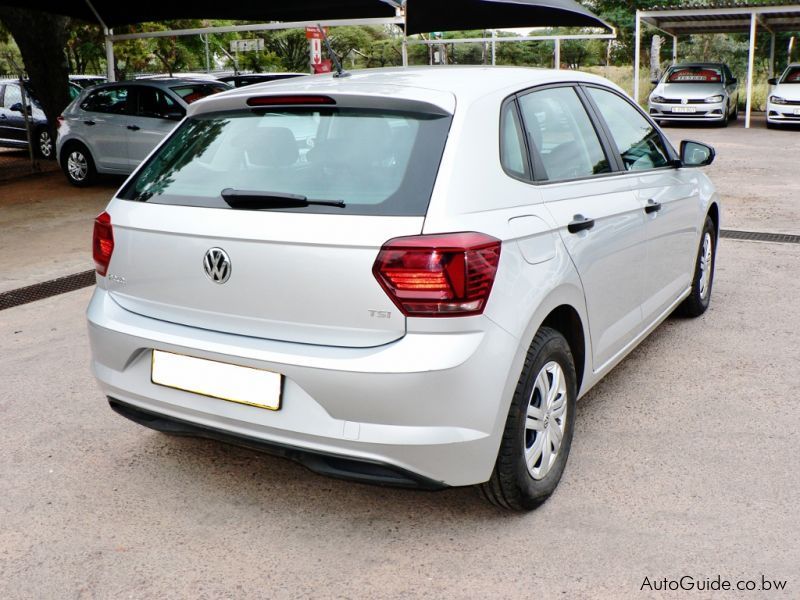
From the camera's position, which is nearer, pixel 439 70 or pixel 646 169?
pixel 439 70

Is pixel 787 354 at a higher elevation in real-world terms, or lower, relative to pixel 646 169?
lower

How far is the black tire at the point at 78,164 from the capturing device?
13.4 m

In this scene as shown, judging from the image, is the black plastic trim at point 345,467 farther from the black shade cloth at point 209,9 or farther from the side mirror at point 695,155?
the black shade cloth at point 209,9

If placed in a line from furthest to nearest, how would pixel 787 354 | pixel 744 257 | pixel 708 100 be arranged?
pixel 708 100, pixel 744 257, pixel 787 354

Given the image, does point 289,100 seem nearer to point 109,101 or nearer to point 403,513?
point 403,513

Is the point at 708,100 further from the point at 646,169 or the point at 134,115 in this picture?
the point at 646,169

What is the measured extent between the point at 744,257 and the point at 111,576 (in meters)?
6.39

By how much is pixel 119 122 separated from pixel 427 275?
36.8ft

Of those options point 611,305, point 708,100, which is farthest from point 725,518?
point 708,100

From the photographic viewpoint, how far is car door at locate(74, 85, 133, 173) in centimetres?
1287

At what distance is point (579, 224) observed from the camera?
3436mm

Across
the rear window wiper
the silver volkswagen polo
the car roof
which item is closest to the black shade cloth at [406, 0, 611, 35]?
the car roof

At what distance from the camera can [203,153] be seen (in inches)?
132

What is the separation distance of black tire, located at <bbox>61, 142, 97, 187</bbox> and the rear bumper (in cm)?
1124
